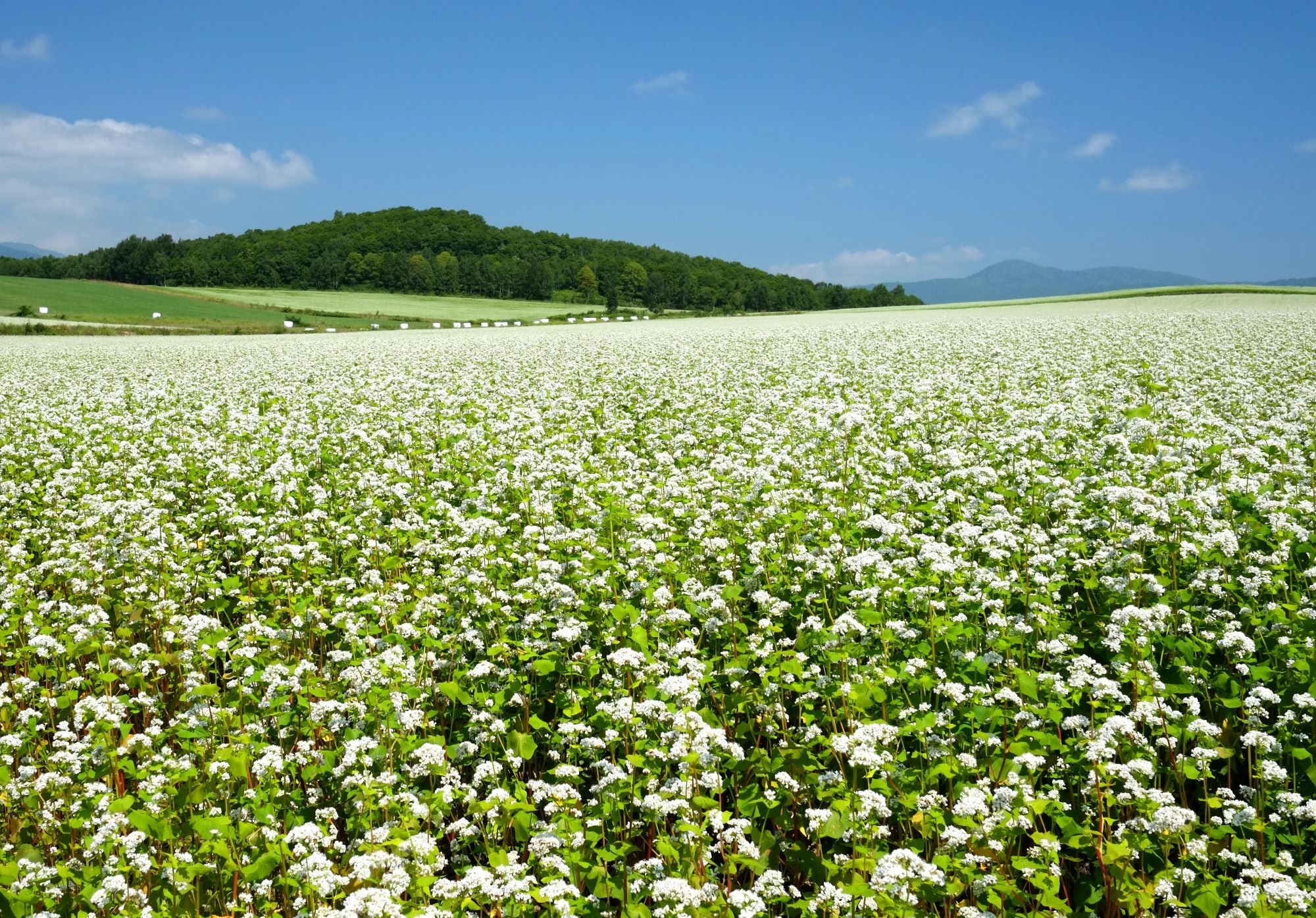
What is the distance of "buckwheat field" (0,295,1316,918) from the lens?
387 centimetres

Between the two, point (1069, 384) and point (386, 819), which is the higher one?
point (1069, 384)

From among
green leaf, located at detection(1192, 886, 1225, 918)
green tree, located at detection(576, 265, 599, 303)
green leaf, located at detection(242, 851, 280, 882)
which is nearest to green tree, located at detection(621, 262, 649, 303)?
green tree, located at detection(576, 265, 599, 303)

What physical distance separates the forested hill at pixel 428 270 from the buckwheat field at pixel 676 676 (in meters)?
94.8

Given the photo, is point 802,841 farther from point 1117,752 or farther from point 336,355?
point 336,355

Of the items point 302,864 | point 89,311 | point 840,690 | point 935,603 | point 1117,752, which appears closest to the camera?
point 302,864

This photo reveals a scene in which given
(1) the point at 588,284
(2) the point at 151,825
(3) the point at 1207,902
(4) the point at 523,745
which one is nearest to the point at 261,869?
(2) the point at 151,825

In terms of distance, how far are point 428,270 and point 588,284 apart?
23.6m

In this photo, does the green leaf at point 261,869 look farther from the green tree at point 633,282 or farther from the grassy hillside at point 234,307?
the green tree at point 633,282

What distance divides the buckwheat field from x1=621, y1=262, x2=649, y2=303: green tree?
109 meters

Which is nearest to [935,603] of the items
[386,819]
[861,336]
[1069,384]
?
[386,819]

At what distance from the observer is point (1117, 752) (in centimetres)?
434

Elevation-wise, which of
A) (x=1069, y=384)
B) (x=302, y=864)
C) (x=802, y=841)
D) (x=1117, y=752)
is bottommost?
(x=802, y=841)

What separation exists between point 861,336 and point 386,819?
31518mm

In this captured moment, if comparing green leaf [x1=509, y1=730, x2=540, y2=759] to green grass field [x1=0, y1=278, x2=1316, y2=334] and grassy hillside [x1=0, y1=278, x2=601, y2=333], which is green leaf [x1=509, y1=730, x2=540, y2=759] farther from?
grassy hillside [x1=0, y1=278, x2=601, y2=333]
